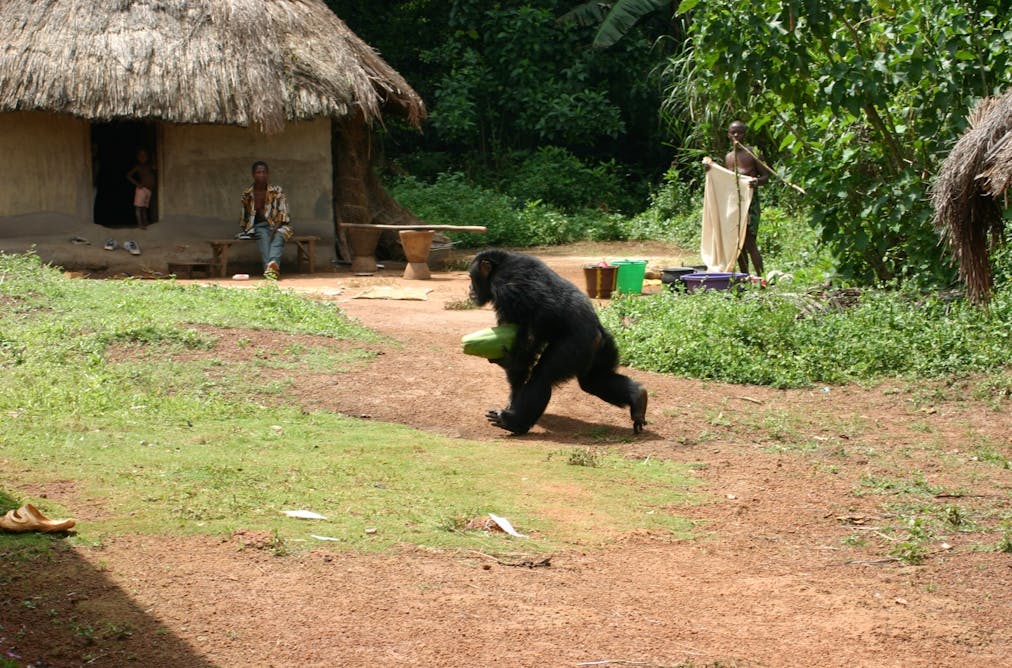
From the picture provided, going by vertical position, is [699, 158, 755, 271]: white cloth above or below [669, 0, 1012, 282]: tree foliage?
below

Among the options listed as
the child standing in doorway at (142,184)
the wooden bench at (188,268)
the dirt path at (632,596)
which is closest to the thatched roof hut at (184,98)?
the child standing in doorway at (142,184)

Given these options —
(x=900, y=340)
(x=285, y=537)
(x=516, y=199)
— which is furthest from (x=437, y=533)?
(x=516, y=199)

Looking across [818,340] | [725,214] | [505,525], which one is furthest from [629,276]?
[505,525]

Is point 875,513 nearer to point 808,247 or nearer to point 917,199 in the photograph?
point 917,199

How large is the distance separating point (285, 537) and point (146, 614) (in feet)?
2.92

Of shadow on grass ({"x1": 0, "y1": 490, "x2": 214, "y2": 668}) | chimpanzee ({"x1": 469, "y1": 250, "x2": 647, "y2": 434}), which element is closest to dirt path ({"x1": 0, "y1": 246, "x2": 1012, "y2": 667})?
shadow on grass ({"x1": 0, "y1": 490, "x2": 214, "y2": 668})

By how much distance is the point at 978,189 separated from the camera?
7426 mm

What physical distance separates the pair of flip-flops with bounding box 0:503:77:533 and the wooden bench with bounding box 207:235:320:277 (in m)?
9.81

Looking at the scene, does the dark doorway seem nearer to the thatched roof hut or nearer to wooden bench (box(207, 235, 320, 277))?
the thatched roof hut

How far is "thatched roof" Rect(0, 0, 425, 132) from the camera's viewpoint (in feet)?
43.4

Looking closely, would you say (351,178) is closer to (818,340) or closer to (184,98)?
(184,98)

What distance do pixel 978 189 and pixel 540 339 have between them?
119 inches

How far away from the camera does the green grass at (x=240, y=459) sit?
16.3ft

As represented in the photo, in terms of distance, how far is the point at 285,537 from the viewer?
186 inches
